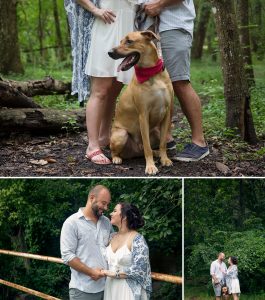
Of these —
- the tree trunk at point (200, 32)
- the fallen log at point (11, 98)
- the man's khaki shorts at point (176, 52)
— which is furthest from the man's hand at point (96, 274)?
the tree trunk at point (200, 32)

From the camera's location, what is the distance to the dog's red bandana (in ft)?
18.1

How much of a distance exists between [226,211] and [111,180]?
946 millimetres

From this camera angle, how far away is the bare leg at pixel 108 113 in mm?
6090

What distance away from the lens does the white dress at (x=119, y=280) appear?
14.7 feet

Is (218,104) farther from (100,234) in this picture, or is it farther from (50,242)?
(100,234)

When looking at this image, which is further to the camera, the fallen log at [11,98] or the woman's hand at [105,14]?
the fallen log at [11,98]

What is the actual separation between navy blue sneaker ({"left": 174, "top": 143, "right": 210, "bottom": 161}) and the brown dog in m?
0.20

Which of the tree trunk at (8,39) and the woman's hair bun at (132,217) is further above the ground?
the tree trunk at (8,39)

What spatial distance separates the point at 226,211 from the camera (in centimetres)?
446

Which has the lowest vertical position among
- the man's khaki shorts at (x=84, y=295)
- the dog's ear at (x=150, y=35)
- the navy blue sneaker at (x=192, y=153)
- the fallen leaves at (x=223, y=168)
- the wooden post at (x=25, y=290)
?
the wooden post at (x=25, y=290)

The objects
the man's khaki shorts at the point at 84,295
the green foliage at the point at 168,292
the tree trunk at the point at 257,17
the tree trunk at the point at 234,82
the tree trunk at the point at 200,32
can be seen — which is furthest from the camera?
the tree trunk at the point at 200,32

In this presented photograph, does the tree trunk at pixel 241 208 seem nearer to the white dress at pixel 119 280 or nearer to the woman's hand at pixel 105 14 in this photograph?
the white dress at pixel 119 280

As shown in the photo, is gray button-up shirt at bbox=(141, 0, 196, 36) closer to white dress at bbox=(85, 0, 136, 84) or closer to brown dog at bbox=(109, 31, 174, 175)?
white dress at bbox=(85, 0, 136, 84)

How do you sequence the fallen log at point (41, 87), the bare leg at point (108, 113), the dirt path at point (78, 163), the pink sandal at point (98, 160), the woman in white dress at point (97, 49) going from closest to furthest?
1. the dirt path at point (78, 163)
2. the woman in white dress at point (97, 49)
3. the pink sandal at point (98, 160)
4. the bare leg at point (108, 113)
5. the fallen log at point (41, 87)
